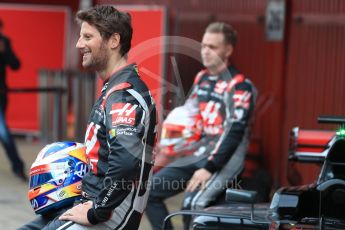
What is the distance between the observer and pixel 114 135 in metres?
4.25

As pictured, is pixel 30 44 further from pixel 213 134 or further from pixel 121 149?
pixel 121 149

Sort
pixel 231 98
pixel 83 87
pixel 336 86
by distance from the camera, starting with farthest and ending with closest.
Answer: pixel 83 87, pixel 336 86, pixel 231 98

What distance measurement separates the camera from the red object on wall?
47.3ft

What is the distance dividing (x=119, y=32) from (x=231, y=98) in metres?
2.15

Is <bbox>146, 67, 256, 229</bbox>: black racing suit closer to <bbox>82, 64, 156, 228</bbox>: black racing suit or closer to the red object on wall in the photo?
<bbox>82, 64, 156, 228</bbox>: black racing suit

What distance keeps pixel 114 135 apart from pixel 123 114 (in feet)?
0.37

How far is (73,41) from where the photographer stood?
14.7 m

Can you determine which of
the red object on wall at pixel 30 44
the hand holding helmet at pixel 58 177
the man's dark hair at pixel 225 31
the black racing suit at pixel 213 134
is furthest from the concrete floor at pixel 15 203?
the hand holding helmet at pixel 58 177

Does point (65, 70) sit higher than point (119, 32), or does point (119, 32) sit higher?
point (119, 32)

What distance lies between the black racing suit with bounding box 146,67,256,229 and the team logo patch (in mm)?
2097

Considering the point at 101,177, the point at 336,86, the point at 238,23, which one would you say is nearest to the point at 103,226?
the point at 101,177

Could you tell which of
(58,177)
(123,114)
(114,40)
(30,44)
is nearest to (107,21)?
(114,40)

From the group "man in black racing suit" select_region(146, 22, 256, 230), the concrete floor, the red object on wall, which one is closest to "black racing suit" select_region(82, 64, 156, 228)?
"man in black racing suit" select_region(146, 22, 256, 230)

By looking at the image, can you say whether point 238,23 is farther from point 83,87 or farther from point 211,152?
point 211,152
